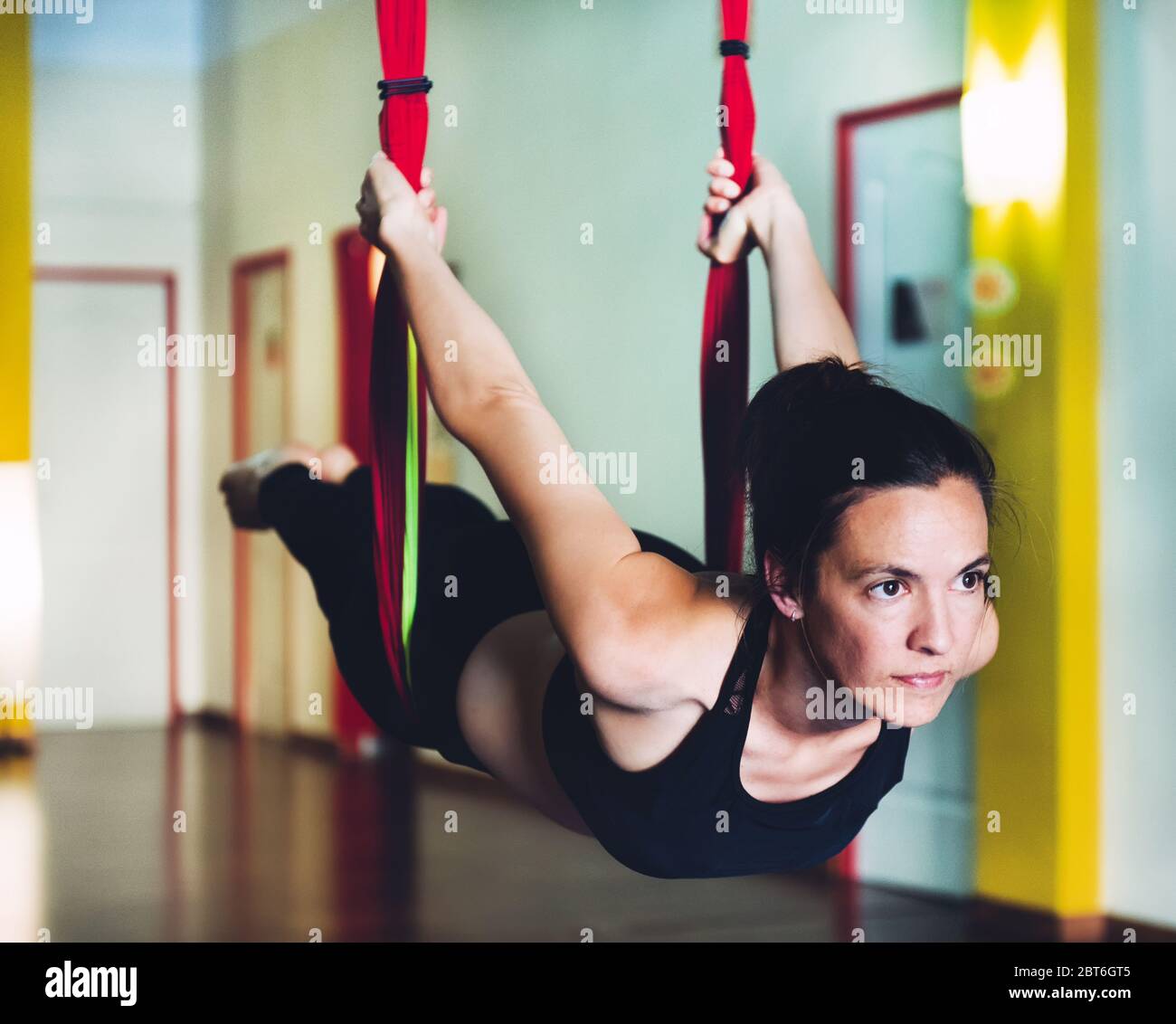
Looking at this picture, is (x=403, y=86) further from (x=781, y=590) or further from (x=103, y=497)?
(x=103, y=497)

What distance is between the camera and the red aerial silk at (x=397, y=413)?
1546mm

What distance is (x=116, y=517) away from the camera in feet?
19.5

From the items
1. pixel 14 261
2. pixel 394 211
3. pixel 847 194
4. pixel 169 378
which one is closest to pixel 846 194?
pixel 847 194

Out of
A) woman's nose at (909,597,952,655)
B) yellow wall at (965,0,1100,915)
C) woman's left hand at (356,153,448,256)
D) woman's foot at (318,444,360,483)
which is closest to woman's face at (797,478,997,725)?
woman's nose at (909,597,952,655)

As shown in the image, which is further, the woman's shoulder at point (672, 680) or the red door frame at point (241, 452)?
the red door frame at point (241, 452)

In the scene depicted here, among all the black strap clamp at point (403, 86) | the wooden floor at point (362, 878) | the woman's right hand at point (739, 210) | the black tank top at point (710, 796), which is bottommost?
the wooden floor at point (362, 878)

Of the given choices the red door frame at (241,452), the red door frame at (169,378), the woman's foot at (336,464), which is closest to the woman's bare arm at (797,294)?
the woman's foot at (336,464)

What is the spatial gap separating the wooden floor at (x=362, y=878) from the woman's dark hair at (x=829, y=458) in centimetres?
186

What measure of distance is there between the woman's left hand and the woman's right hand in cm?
38

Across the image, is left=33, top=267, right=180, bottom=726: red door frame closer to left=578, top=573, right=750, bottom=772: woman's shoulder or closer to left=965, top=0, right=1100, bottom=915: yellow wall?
left=965, top=0, right=1100, bottom=915: yellow wall

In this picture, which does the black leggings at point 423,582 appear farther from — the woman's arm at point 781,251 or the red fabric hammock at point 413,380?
the woman's arm at point 781,251

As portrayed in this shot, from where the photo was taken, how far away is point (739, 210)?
1.74 metres

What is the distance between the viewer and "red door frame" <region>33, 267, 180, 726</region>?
582 cm
